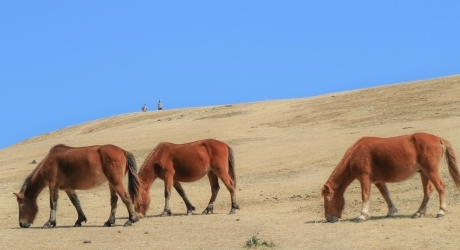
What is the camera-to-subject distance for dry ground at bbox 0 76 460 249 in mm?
16703

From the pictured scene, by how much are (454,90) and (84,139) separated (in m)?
17.4

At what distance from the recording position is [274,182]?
87.4ft

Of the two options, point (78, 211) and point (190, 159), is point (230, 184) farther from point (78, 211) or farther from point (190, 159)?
point (78, 211)

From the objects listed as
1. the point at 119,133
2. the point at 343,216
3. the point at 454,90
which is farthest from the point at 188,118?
the point at 343,216

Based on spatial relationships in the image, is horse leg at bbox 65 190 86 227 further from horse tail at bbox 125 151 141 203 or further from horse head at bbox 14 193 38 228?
horse tail at bbox 125 151 141 203

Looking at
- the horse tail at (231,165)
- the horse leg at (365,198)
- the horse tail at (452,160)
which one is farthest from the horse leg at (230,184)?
the horse tail at (452,160)

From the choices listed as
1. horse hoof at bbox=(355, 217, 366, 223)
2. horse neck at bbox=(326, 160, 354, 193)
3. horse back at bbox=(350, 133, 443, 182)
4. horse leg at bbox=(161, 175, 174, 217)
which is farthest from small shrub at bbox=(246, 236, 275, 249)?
horse leg at bbox=(161, 175, 174, 217)

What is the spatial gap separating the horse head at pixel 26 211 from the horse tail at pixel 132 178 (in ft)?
7.15

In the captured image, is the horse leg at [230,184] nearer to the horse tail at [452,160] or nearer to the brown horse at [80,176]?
the brown horse at [80,176]

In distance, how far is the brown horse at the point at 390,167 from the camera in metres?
18.2

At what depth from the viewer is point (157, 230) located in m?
18.5

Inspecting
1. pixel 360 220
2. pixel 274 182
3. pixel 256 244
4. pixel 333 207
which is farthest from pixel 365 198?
pixel 274 182

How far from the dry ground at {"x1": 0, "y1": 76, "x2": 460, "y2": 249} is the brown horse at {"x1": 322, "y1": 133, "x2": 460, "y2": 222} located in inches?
17.3

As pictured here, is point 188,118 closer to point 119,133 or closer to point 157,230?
point 119,133
